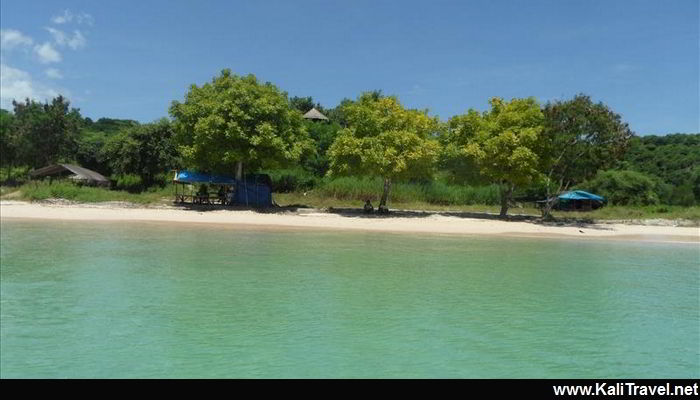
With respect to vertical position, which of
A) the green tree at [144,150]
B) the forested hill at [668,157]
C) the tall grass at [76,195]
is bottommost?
the tall grass at [76,195]

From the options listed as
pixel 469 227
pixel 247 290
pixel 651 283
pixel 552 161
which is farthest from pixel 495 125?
pixel 247 290

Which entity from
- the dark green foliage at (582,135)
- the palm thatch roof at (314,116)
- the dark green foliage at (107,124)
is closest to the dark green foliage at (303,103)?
the palm thatch roof at (314,116)

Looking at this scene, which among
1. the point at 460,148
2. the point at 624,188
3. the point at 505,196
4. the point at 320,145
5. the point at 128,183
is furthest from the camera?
the point at 320,145

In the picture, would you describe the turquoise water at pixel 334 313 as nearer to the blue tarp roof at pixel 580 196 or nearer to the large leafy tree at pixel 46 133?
the blue tarp roof at pixel 580 196

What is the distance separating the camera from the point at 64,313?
8227mm

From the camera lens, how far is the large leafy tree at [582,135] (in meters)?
27.1

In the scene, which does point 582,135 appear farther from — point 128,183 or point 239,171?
point 128,183

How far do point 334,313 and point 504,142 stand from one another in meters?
21.4

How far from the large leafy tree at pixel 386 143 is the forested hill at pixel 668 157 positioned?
91.7 ft

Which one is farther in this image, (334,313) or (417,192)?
(417,192)

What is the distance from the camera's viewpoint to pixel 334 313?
A: 888 cm

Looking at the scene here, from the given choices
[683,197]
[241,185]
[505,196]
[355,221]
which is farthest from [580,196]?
[241,185]

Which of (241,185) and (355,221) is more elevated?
(241,185)
